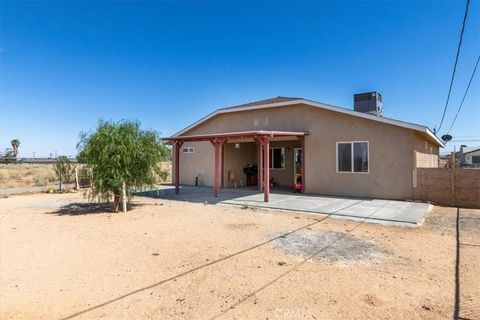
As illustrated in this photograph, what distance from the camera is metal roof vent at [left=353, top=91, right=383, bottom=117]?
54.8 ft

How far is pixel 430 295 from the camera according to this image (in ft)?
11.3

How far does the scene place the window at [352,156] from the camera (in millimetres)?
11250

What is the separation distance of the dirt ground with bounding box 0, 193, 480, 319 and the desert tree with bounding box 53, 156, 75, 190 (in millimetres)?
10318

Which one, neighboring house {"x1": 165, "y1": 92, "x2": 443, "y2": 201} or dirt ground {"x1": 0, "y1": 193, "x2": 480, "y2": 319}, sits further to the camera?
neighboring house {"x1": 165, "y1": 92, "x2": 443, "y2": 201}

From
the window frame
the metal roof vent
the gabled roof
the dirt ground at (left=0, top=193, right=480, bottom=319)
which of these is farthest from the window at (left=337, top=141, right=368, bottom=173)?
the window frame

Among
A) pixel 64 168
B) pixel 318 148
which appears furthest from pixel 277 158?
pixel 64 168

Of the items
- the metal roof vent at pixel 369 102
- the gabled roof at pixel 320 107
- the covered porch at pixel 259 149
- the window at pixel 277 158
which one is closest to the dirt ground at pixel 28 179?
the covered porch at pixel 259 149

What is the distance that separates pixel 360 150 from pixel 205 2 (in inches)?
372

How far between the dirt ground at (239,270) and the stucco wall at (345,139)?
3057 mm

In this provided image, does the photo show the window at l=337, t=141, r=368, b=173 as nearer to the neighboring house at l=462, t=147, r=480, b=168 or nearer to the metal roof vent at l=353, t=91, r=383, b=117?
the metal roof vent at l=353, t=91, r=383, b=117

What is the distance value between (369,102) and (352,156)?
23.6 feet

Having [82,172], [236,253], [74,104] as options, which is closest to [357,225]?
[236,253]

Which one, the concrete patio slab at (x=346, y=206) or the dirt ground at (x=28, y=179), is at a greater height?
the dirt ground at (x=28, y=179)

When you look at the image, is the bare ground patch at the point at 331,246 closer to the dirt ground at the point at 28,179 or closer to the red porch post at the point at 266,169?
the red porch post at the point at 266,169
